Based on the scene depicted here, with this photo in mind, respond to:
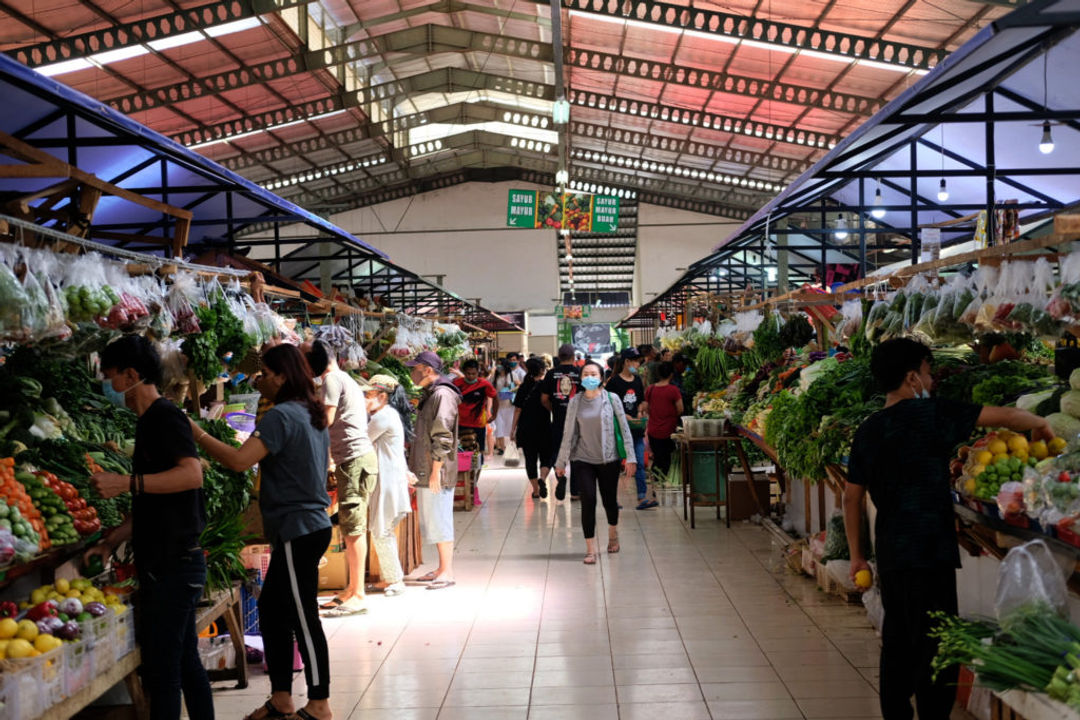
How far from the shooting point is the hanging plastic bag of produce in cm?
325

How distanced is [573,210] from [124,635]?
1623 centimetres

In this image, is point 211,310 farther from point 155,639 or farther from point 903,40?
point 903,40

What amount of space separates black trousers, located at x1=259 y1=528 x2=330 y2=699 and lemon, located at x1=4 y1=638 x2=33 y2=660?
1.10 meters

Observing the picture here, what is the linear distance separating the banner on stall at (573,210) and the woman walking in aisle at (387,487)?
41.4 ft

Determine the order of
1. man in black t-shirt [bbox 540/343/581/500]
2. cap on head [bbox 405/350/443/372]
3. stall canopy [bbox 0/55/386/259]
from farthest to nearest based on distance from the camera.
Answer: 1. man in black t-shirt [bbox 540/343/581/500]
2. cap on head [bbox 405/350/443/372]
3. stall canopy [bbox 0/55/386/259]

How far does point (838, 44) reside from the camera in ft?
37.9

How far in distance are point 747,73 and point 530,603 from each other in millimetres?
9961

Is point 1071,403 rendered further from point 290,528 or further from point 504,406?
point 504,406

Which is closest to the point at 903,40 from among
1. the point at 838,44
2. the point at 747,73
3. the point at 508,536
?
the point at 838,44

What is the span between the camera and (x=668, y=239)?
2836cm

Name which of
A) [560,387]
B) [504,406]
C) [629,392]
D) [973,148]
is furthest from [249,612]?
[504,406]

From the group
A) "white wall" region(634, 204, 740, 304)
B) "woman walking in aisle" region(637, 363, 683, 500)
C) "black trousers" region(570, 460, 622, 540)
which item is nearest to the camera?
Answer: "black trousers" region(570, 460, 622, 540)

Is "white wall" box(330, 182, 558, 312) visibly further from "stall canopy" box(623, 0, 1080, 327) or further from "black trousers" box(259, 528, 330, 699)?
"black trousers" box(259, 528, 330, 699)

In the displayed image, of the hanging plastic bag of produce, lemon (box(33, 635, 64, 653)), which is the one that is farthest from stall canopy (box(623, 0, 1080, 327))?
lemon (box(33, 635, 64, 653))
